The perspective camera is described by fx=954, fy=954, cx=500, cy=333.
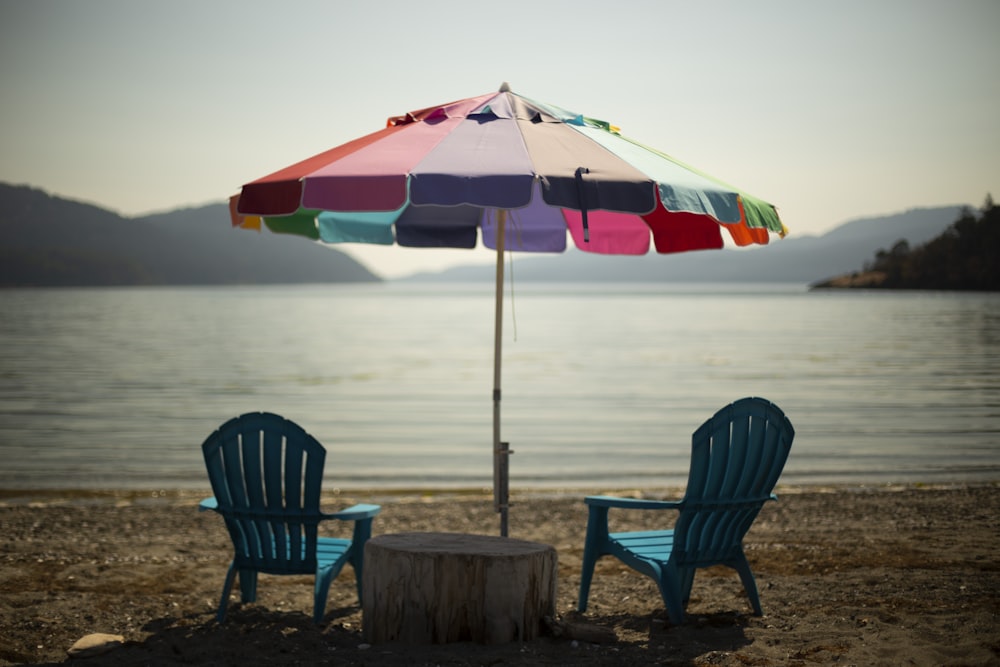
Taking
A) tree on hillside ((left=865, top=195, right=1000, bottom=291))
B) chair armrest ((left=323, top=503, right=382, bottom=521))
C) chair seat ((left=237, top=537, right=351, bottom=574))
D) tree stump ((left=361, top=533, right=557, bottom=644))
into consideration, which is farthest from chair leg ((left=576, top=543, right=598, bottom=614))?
tree on hillside ((left=865, top=195, right=1000, bottom=291))

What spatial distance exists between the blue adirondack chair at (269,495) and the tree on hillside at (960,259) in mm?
143420

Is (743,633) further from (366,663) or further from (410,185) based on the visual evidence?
(410,185)

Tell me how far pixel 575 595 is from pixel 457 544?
63.9 inches

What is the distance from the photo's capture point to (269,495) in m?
4.65

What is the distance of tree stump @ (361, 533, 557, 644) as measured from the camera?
12.8 ft

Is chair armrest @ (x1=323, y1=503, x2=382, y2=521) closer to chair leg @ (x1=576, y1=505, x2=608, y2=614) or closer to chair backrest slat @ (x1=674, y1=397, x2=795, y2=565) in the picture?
chair leg @ (x1=576, y1=505, x2=608, y2=614)

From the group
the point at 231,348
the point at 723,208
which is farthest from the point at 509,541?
the point at 231,348

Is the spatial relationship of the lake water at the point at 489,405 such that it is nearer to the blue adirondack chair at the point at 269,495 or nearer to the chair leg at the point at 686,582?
the chair leg at the point at 686,582

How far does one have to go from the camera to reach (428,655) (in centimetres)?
378

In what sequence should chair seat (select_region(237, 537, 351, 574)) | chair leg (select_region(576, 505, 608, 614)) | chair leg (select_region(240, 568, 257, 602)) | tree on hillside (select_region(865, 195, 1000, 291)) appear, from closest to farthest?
1. chair seat (select_region(237, 537, 351, 574))
2. chair leg (select_region(576, 505, 608, 614))
3. chair leg (select_region(240, 568, 257, 602))
4. tree on hillside (select_region(865, 195, 1000, 291))

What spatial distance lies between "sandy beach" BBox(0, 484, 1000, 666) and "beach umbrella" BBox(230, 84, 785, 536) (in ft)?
3.63

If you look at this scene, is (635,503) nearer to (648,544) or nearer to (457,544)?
(648,544)

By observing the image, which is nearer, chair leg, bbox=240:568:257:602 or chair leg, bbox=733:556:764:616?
chair leg, bbox=733:556:764:616

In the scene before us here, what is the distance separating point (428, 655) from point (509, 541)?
2.26 feet
